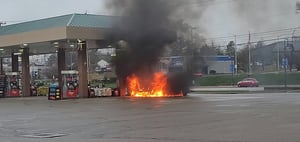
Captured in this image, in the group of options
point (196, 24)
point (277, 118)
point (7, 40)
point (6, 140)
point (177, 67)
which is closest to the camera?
point (6, 140)

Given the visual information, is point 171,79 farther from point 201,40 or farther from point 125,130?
point 125,130

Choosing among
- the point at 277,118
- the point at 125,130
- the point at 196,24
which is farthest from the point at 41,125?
the point at 196,24

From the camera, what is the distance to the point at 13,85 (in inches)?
1966

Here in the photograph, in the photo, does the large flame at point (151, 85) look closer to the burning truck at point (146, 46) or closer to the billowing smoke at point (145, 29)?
the burning truck at point (146, 46)

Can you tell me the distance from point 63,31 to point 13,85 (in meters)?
14.3

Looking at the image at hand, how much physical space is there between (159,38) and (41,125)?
784 inches

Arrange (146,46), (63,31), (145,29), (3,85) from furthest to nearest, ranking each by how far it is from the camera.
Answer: (3,85) → (63,31) → (146,46) → (145,29)

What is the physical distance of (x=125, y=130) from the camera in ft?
49.6

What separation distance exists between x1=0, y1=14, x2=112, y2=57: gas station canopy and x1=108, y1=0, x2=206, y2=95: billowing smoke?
1.33m

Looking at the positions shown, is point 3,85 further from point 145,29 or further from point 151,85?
point 145,29

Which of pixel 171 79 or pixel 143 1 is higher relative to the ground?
pixel 143 1

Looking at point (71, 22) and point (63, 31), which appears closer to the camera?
point (63, 31)

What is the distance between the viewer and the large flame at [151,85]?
39.2 meters

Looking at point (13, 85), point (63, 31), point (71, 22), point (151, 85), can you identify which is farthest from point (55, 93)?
point (13, 85)
